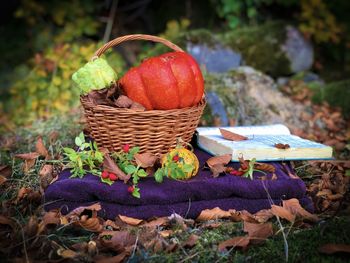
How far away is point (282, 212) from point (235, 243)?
1.07ft

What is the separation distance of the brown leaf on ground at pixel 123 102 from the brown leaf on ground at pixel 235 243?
32.6 inches

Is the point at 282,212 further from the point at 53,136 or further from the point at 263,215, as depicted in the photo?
the point at 53,136

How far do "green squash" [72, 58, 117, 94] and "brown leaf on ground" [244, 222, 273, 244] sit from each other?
41.5 inches

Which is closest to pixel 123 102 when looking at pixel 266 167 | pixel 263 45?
pixel 266 167

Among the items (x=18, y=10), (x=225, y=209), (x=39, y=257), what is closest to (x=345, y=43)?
(x=18, y=10)

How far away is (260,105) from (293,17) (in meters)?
2.40

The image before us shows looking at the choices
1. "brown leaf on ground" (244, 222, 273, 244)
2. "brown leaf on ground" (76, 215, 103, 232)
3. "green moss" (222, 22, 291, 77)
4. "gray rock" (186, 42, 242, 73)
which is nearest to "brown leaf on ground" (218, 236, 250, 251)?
"brown leaf on ground" (244, 222, 273, 244)

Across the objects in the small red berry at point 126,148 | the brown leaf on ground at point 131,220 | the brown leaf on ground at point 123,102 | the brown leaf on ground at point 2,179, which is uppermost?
the brown leaf on ground at point 123,102

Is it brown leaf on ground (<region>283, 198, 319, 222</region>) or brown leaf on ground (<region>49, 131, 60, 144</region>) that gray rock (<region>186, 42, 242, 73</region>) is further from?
brown leaf on ground (<region>283, 198, 319, 222</region>)

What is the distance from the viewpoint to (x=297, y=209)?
2.13 metres

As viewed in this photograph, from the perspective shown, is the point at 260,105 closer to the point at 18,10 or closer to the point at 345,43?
the point at 345,43

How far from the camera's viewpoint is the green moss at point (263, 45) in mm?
5180

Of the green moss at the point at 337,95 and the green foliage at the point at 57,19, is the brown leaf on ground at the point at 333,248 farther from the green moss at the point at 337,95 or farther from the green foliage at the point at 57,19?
the green foliage at the point at 57,19

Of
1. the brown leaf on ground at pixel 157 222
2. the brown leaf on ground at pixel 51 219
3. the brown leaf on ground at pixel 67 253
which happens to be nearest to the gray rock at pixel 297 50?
the brown leaf on ground at pixel 157 222
